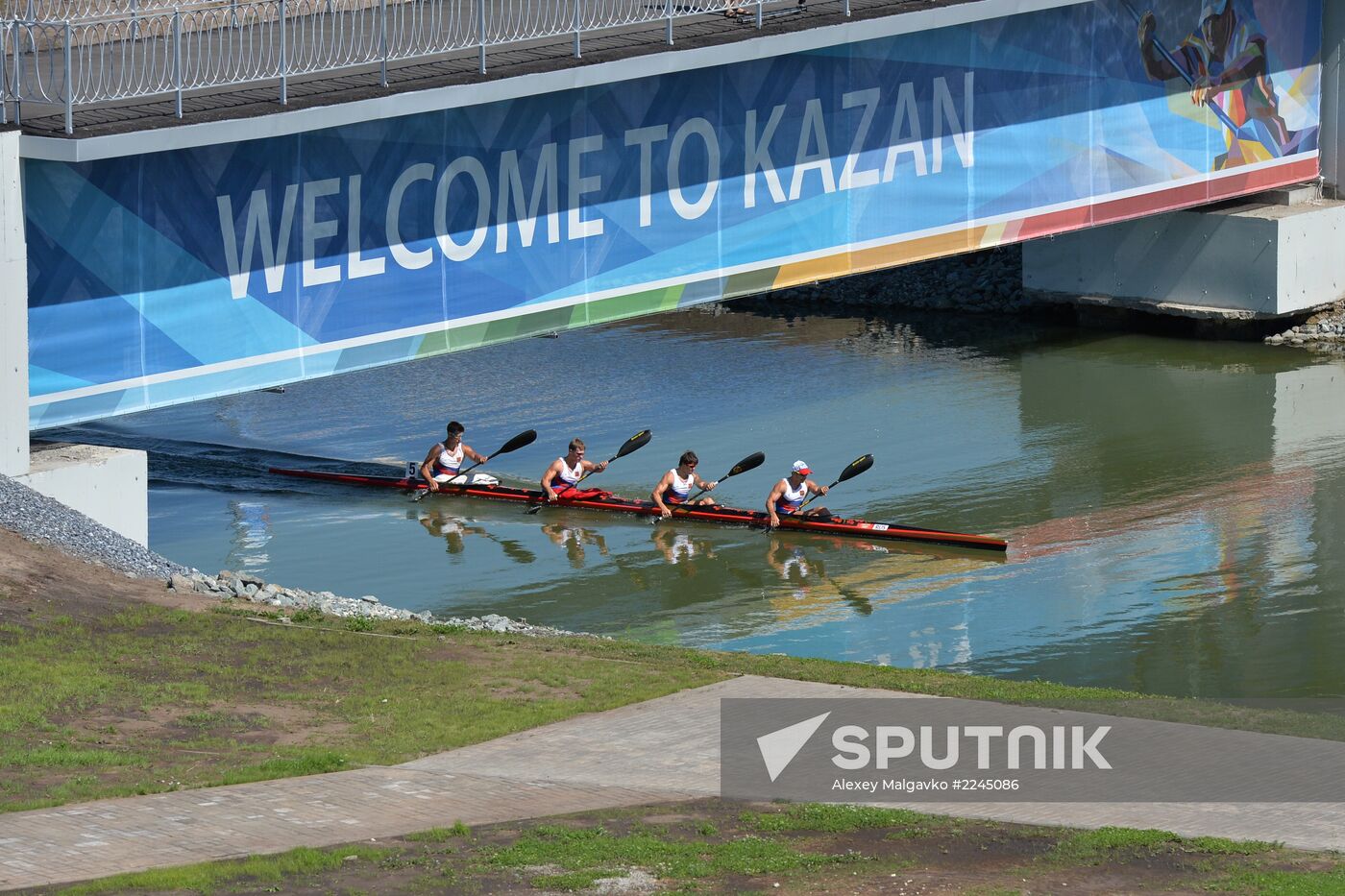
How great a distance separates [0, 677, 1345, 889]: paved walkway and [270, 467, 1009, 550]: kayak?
1086 centimetres

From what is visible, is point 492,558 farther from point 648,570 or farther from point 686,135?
point 686,135

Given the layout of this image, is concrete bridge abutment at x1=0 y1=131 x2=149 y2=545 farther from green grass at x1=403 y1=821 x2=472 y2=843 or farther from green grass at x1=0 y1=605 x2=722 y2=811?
green grass at x1=403 y1=821 x2=472 y2=843

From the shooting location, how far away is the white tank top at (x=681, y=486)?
92.8 feet

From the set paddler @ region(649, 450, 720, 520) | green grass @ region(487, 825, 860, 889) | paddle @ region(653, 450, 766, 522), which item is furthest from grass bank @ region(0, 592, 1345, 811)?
paddle @ region(653, 450, 766, 522)

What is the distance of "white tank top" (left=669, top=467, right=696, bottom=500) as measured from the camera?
28281 millimetres

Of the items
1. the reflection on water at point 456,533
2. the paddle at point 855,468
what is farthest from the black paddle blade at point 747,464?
the reflection on water at point 456,533

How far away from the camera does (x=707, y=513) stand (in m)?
28.1

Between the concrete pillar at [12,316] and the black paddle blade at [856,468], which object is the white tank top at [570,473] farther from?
the concrete pillar at [12,316]

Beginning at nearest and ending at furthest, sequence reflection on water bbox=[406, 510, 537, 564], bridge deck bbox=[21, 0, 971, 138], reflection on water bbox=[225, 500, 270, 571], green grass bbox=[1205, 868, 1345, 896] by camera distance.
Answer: green grass bbox=[1205, 868, 1345, 896] → bridge deck bbox=[21, 0, 971, 138] → reflection on water bbox=[225, 500, 270, 571] → reflection on water bbox=[406, 510, 537, 564]

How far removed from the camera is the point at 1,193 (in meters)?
20.8

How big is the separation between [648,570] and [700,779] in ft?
37.6

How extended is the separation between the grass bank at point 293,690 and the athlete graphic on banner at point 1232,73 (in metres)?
20.2

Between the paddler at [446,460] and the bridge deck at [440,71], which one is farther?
the paddler at [446,460]

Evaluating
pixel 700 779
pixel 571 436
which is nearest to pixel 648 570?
pixel 571 436
